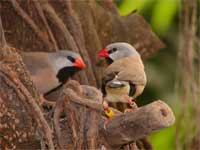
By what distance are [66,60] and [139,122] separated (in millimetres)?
1267

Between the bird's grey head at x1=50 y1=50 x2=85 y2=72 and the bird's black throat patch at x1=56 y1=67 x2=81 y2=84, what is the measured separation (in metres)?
0.02

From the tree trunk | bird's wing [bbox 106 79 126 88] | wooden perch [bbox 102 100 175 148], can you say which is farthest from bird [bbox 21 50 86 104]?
wooden perch [bbox 102 100 175 148]

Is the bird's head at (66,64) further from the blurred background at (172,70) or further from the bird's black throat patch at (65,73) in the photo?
the blurred background at (172,70)

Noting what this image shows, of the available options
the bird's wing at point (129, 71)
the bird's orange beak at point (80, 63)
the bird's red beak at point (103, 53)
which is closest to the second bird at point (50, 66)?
the bird's orange beak at point (80, 63)

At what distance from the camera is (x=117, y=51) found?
293cm

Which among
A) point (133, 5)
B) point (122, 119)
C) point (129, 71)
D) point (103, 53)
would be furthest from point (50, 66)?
point (122, 119)

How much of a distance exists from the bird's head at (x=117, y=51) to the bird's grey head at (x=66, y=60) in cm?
10

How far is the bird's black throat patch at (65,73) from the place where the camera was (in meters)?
3.32

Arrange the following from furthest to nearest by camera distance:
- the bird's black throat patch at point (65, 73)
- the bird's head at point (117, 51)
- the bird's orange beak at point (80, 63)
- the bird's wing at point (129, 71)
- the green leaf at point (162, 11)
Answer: the green leaf at point (162, 11) < the bird's black throat patch at point (65, 73) < the bird's orange beak at point (80, 63) < the bird's head at point (117, 51) < the bird's wing at point (129, 71)

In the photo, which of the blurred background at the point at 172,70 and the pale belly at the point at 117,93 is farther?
the blurred background at the point at 172,70

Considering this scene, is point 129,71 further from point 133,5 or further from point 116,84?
point 133,5

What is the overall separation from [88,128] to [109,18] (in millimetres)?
1158

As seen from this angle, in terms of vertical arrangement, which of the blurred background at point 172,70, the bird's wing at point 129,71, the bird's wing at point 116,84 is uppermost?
the bird's wing at point 129,71

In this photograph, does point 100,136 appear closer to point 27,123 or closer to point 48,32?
point 27,123
